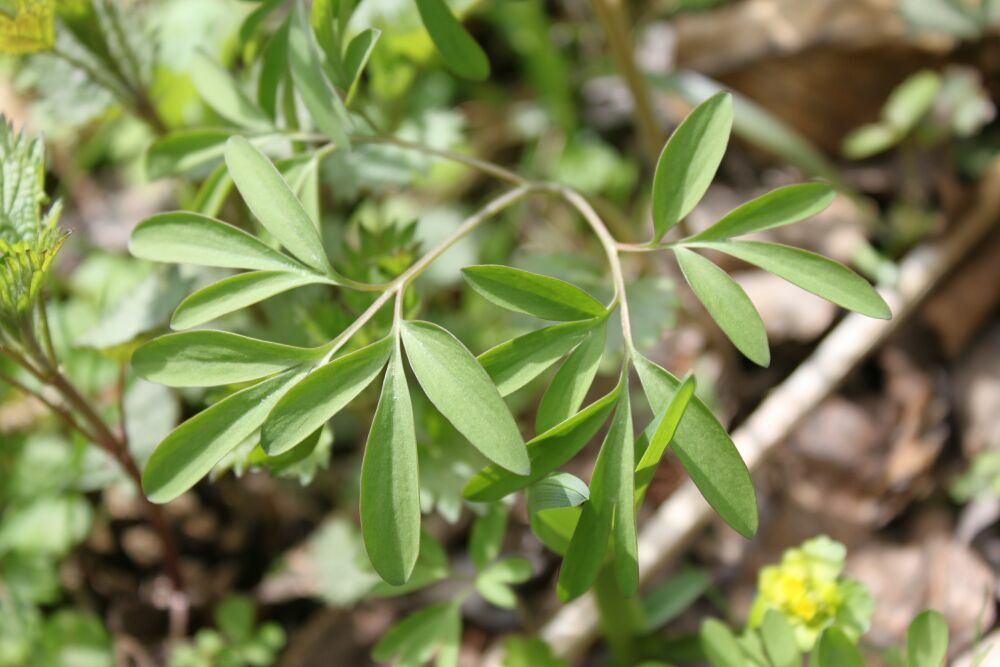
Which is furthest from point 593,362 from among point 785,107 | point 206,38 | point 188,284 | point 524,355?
point 785,107

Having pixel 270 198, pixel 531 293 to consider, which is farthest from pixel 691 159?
pixel 270 198

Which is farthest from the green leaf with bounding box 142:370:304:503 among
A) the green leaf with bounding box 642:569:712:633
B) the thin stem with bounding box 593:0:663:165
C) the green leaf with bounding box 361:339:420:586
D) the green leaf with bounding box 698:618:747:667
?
the thin stem with bounding box 593:0:663:165

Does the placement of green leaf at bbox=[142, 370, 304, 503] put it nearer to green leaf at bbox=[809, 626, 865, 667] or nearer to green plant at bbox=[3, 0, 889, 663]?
green plant at bbox=[3, 0, 889, 663]

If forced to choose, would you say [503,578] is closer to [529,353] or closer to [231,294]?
[529,353]

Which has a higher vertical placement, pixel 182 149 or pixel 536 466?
pixel 182 149

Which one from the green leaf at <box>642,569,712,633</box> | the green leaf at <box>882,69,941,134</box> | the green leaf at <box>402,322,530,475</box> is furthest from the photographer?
the green leaf at <box>882,69,941,134</box>

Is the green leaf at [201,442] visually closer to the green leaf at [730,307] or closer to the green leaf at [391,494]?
the green leaf at [391,494]
